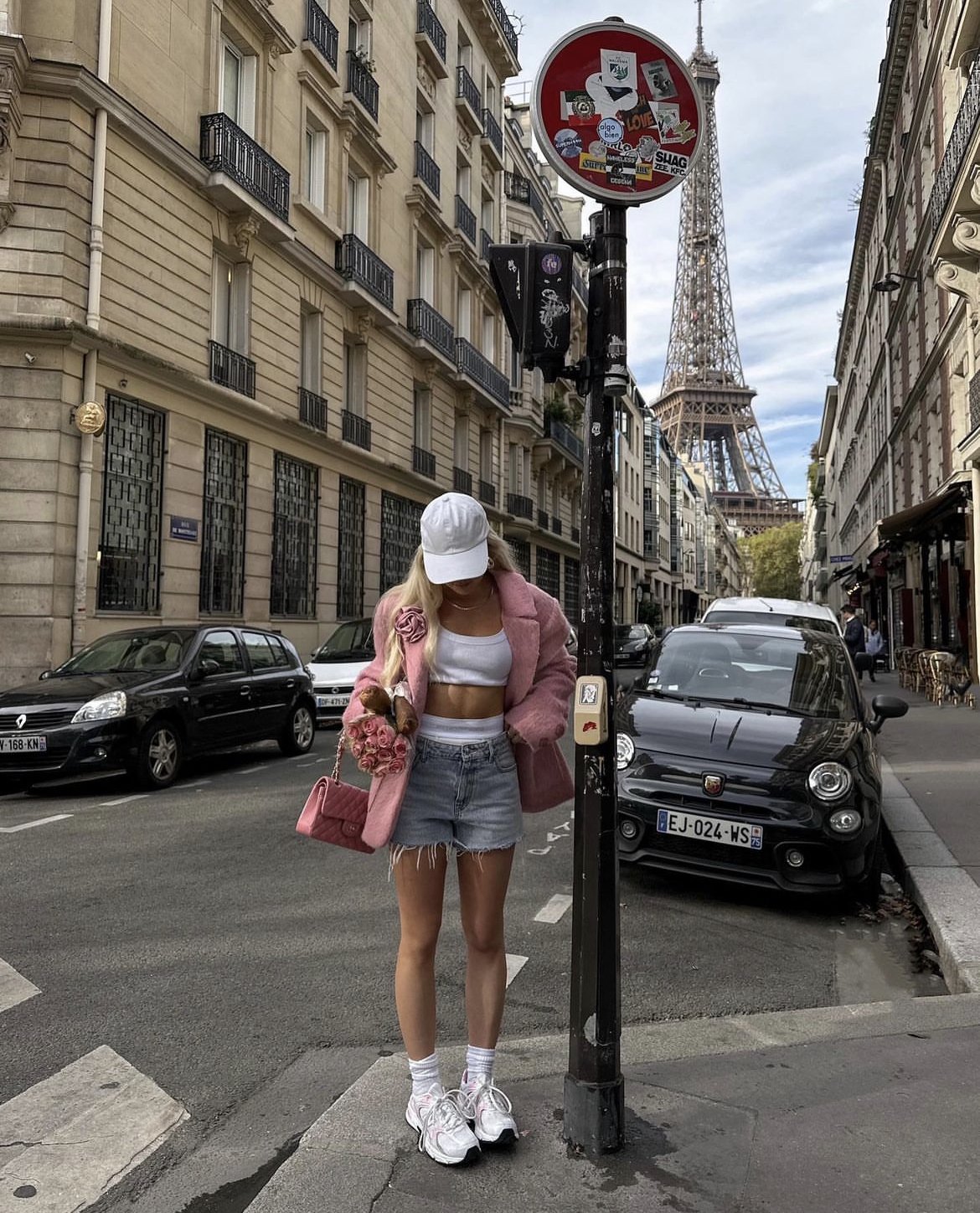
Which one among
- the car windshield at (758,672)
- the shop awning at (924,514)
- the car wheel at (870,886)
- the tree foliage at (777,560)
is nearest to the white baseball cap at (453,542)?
the car wheel at (870,886)

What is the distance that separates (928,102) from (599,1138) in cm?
2465

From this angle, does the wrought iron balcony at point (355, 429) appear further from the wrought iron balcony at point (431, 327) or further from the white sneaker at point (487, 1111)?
the white sneaker at point (487, 1111)

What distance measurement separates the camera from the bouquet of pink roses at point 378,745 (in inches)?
98.3

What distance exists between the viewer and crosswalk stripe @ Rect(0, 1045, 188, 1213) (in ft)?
8.13

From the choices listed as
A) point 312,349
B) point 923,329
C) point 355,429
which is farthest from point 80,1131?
point 923,329

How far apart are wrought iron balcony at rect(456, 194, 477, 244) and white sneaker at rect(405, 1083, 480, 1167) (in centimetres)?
2934

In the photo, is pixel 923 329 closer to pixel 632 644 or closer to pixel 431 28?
pixel 632 644

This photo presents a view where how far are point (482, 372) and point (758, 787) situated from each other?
27.1 meters

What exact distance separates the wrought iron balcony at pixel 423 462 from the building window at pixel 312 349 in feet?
17.2

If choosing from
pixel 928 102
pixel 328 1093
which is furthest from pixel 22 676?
pixel 928 102

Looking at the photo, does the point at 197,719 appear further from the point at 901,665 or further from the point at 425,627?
the point at 901,665

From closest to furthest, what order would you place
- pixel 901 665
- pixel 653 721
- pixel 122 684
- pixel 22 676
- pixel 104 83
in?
pixel 653 721 → pixel 122 684 → pixel 22 676 → pixel 104 83 → pixel 901 665

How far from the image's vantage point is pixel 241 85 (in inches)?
712

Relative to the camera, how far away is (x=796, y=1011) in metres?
3.67
